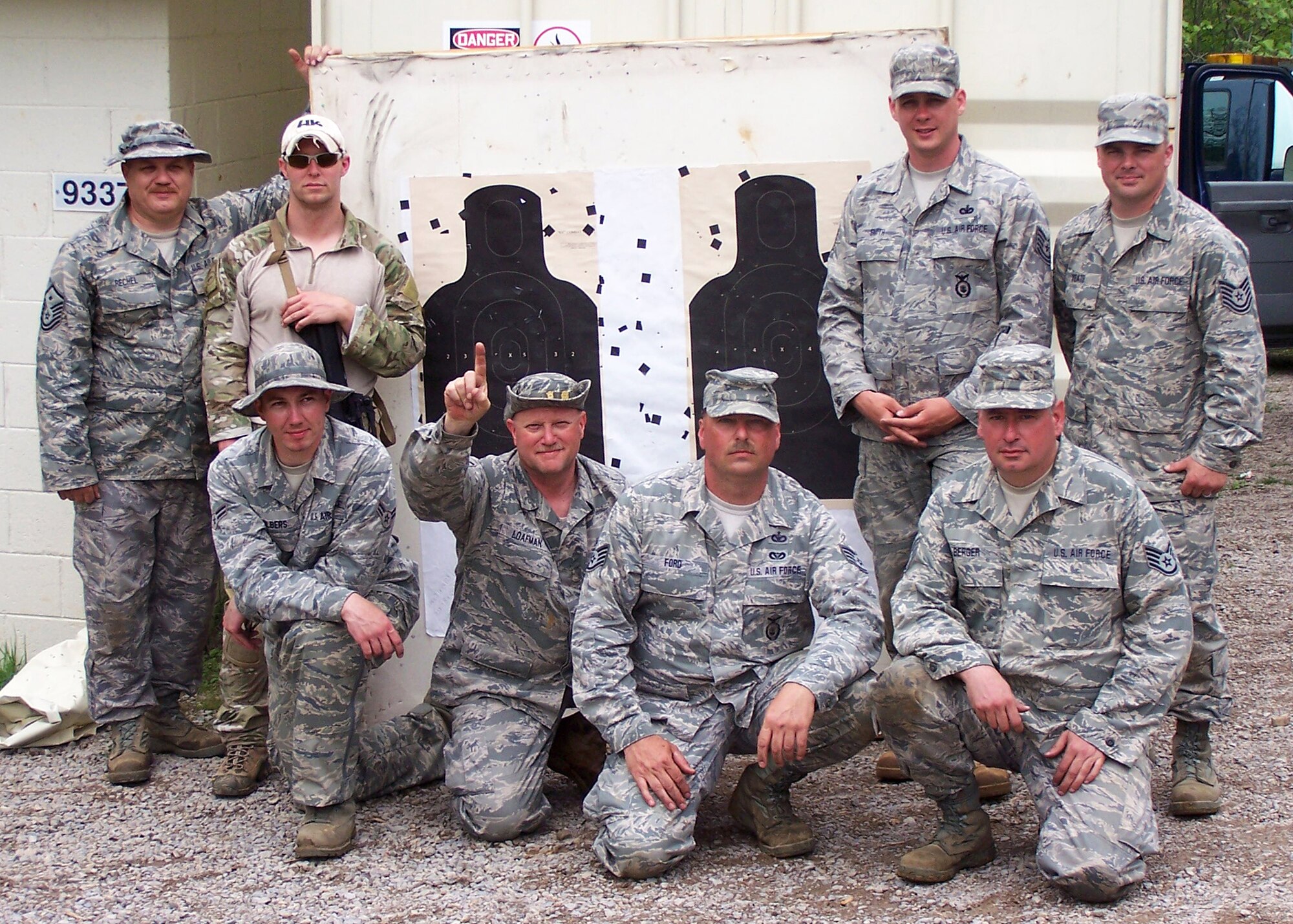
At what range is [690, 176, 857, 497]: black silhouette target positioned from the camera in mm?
4637

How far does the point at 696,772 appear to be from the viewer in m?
3.82

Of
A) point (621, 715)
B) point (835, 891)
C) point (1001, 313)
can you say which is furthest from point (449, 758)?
point (1001, 313)

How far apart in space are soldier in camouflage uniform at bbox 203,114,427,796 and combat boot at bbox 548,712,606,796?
90cm

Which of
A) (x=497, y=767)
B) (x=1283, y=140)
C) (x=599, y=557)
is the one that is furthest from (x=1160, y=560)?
(x=1283, y=140)

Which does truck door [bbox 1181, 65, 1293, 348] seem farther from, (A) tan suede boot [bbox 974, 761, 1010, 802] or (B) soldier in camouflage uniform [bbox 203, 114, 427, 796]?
(B) soldier in camouflage uniform [bbox 203, 114, 427, 796]

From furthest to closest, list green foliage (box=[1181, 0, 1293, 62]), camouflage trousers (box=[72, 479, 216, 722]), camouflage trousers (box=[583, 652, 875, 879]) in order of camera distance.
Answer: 1. green foliage (box=[1181, 0, 1293, 62])
2. camouflage trousers (box=[72, 479, 216, 722])
3. camouflage trousers (box=[583, 652, 875, 879])

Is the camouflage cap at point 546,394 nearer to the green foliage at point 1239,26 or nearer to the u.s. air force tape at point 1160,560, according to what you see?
the u.s. air force tape at point 1160,560

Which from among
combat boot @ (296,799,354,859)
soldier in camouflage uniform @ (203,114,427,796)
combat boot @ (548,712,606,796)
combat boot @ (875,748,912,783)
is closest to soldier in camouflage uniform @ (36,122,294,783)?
soldier in camouflage uniform @ (203,114,427,796)

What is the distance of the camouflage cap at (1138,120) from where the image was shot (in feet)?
12.7

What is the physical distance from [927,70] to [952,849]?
6.76 feet

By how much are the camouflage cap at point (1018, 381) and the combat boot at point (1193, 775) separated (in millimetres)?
1081

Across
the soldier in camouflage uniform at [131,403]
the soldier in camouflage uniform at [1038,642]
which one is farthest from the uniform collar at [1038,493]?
the soldier in camouflage uniform at [131,403]

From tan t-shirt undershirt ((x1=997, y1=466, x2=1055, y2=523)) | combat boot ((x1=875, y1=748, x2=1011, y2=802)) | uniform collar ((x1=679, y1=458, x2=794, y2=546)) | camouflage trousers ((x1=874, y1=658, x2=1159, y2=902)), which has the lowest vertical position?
combat boot ((x1=875, y1=748, x2=1011, y2=802))

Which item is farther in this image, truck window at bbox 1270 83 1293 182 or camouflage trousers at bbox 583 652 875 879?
truck window at bbox 1270 83 1293 182
